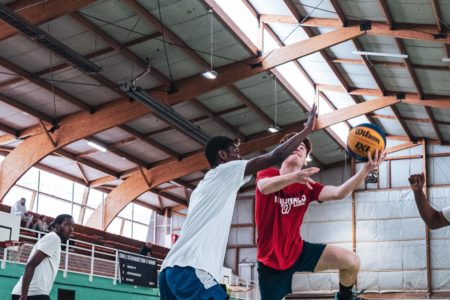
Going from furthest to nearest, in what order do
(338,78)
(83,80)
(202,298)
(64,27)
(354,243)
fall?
(354,243), (338,78), (83,80), (64,27), (202,298)

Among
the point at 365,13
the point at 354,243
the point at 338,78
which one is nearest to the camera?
the point at 365,13

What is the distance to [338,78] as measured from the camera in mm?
29234

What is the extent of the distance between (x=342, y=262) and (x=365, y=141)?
127 centimetres

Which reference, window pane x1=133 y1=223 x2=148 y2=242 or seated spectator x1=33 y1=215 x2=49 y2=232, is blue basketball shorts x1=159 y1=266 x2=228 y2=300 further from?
window pane x1=133 y1=223 x2=148 y2=242

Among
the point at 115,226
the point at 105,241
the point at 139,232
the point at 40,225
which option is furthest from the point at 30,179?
the point at 139,232

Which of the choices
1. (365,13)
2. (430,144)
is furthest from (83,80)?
(430,144)

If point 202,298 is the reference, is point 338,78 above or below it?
above

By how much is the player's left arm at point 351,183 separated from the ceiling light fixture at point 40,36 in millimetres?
12951

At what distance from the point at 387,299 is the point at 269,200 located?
93.4 ft

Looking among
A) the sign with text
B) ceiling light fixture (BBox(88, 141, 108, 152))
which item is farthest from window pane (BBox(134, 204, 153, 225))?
the sign with text

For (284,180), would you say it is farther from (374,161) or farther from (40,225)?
(40,225)

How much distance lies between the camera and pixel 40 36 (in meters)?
19.1

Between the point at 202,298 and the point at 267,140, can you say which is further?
the point at 267,140

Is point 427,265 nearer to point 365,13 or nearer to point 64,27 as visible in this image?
point 365,13
